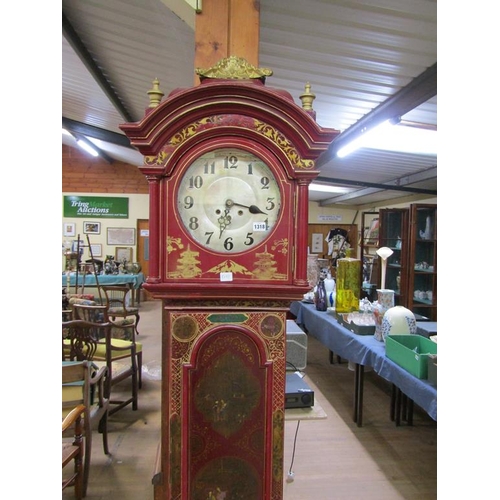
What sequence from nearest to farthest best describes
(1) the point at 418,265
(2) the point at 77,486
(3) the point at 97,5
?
(2) the point at 77,486 → (3) the point at 97,5 → (1) the point at 418,265

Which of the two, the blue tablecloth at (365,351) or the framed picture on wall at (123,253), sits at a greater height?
the framed picture on wall at (123,253)

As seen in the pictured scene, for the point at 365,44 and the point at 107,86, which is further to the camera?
the point at 107,86

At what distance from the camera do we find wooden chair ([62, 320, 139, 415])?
2.61 meters

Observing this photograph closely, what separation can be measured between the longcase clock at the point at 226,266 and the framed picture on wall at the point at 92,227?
27.5ft

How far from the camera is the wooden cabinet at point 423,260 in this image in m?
4.63

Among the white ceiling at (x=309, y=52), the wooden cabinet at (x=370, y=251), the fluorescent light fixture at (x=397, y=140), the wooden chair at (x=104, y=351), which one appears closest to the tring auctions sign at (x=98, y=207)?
the white ceiling at (x=309, y=52)

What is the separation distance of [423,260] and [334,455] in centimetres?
308

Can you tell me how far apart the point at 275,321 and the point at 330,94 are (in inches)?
87.7

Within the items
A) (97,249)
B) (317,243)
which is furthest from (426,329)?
(97,249)

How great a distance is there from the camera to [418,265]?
189 inches

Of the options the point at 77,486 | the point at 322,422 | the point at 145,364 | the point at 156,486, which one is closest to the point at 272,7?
the point at 156,486

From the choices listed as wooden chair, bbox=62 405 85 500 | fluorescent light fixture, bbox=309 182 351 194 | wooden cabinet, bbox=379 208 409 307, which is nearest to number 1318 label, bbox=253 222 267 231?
wooden chair, bbox=62 405 85 500

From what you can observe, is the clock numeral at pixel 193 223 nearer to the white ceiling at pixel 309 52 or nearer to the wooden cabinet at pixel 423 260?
the white ceiling at pixel 309 52

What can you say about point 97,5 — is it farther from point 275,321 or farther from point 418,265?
point 418,265
